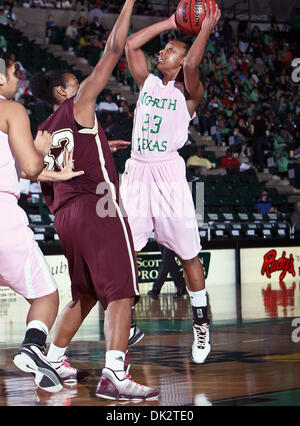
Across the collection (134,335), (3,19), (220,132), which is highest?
(3,19)

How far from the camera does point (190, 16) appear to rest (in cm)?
658

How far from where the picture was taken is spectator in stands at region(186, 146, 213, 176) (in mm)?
18609

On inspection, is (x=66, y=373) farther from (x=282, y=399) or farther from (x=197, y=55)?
(x=197, y=55)

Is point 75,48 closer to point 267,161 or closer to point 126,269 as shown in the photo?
point 267,161

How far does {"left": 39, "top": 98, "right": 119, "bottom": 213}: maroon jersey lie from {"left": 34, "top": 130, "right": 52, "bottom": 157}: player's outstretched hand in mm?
162

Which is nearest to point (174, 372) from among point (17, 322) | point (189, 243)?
point (189, 243)

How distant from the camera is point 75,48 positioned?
906 inches

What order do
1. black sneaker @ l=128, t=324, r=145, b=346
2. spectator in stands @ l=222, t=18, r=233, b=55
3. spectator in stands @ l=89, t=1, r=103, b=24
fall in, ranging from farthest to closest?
spectator in stands @ l=222, t=18, r=233, b=55
spectator in stands @ l=89, t=1, r=103, b=24
black sneaker @ l=128, t=324, r=145, b=346

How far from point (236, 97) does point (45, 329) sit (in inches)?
793

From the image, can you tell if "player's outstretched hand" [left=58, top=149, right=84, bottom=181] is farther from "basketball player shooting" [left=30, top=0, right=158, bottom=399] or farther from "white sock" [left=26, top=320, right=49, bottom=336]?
"white sock" [left=26, top=320, right=49, bottom=336]

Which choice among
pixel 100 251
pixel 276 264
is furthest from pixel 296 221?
pixel 100 251

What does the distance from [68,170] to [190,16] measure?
7.00 ft

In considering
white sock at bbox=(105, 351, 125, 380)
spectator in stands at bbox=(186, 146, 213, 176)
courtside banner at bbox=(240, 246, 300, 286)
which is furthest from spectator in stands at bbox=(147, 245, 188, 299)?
white sock at bbox=(105, 351, 125, 380)
